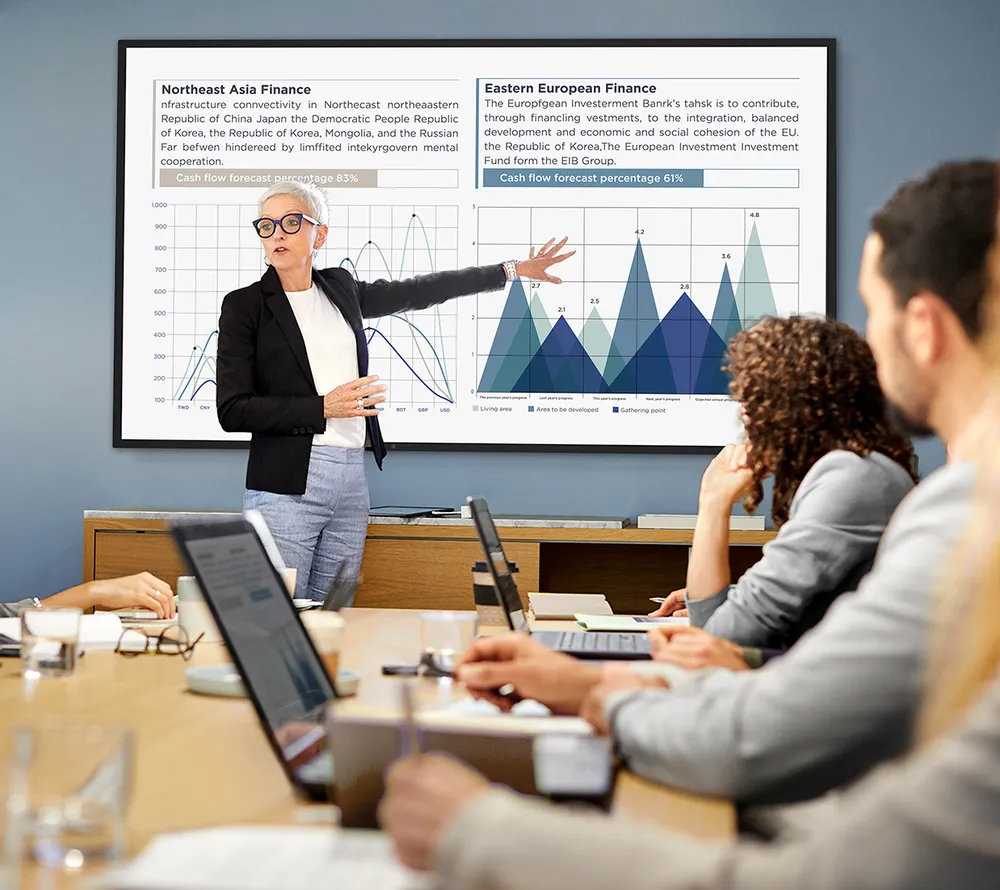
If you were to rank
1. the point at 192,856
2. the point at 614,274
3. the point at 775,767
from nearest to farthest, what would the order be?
the point at 192,856
the point at 775,767
the point at 614,274

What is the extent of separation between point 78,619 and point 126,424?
8.57ft

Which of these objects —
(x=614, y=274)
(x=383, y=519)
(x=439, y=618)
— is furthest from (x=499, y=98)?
(x=439, y=618)

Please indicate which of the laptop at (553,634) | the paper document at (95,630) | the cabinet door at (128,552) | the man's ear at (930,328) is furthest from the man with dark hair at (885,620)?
the cabinet door at (128,552)

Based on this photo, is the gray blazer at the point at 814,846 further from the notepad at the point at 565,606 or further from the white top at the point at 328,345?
the white top at the point at 328,345

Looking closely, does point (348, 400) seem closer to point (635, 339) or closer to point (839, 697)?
point (635, 339)

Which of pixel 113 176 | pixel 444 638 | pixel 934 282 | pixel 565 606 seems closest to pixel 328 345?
pixel 113 176

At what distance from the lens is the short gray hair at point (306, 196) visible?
365cm

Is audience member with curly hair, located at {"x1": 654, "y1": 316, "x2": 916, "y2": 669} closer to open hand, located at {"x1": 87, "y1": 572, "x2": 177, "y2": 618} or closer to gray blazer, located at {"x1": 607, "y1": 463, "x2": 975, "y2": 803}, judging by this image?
gray blazer, located at {"x1": 607, "y1": 463, "x2": 975, "y2": 803}

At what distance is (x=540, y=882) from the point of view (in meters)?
0.70

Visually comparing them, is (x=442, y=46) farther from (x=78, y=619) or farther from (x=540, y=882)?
(x=540, y=882)

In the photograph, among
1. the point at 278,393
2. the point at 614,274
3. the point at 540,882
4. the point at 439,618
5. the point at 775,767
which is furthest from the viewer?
the point at 614,274

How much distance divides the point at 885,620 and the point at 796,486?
4.19 ft

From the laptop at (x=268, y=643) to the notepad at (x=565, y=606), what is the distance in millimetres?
1120

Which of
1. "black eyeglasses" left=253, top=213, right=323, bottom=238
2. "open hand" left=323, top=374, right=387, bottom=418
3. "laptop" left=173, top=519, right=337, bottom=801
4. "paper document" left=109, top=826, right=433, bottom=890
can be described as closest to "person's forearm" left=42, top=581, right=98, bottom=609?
"laptop" left=173, top=519, right=337, bottom=801
